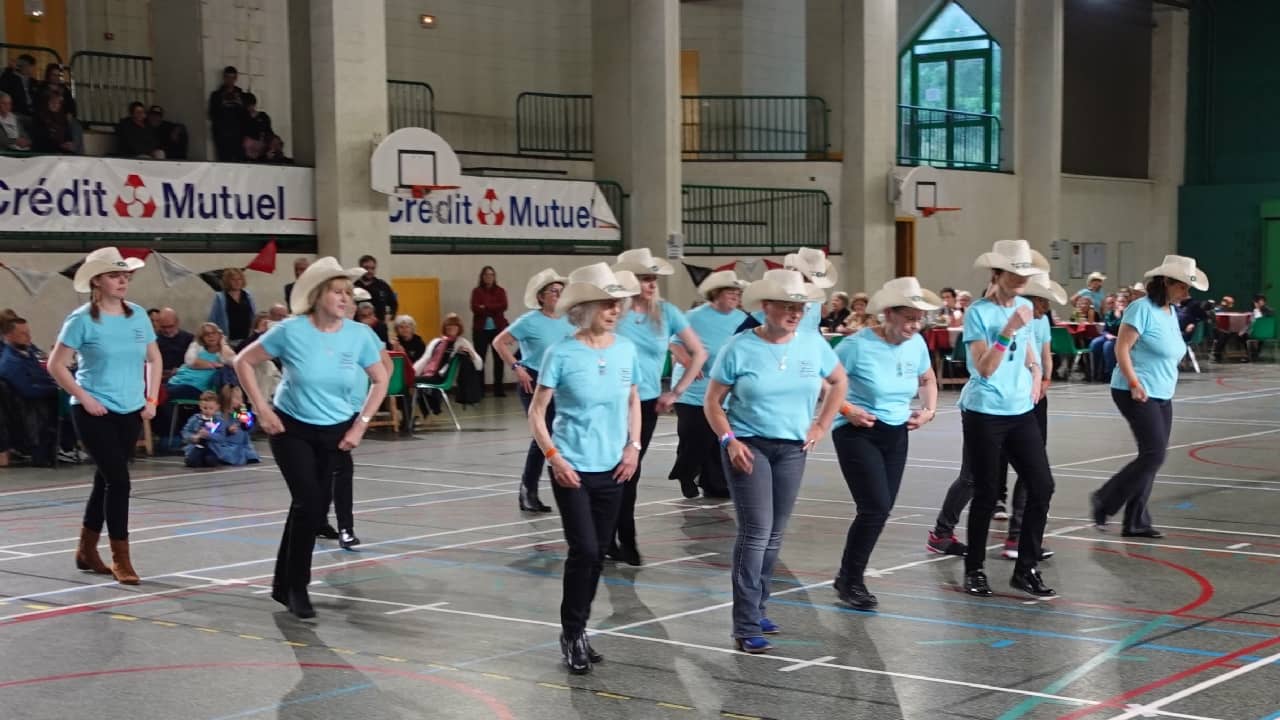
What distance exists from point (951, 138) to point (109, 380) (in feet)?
97.2

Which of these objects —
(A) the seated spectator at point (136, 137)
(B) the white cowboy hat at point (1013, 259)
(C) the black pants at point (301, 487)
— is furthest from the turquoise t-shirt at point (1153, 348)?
(A) the seated spectator at point (136, 137)

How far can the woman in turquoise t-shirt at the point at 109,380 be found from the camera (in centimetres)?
940

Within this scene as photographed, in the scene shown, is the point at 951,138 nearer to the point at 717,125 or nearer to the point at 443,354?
the point at 717,125

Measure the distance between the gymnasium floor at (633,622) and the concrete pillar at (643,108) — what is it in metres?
14.3

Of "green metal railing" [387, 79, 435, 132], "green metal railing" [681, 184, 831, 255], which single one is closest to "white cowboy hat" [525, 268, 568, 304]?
"green metal railing" [387, 79, 435, 132]

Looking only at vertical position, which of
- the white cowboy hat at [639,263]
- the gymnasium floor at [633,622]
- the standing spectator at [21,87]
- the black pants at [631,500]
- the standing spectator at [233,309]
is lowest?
the gymnasium floor at [633,622]

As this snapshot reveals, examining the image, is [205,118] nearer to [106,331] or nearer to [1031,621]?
[106,331]

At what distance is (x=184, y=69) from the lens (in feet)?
76.1

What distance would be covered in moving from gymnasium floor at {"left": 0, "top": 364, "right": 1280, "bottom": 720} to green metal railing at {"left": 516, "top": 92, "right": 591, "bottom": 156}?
58.2ft

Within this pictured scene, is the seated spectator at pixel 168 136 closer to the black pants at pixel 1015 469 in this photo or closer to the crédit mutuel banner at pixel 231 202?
the crédit mutuel banner at pixel 231 202

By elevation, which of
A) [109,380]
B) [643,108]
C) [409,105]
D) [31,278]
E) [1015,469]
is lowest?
[1015,469]

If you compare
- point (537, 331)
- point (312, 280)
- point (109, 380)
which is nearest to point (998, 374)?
point (537, 331)

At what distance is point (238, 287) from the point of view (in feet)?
Result: 65.8

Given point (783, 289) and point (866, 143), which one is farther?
point (866, 143)
